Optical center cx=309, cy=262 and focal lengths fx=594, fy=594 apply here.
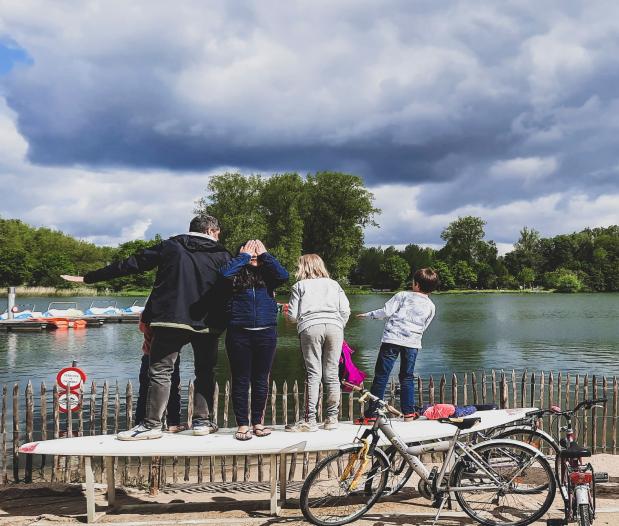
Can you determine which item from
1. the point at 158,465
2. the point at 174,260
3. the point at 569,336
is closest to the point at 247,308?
the point at 174,260

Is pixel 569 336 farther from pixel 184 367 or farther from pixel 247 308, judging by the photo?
pixel 247 308

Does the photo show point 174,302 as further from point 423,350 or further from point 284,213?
point 284,213

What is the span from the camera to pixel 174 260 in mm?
5730

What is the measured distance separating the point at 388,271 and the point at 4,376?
109m

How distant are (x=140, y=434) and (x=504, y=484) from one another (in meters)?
3.39

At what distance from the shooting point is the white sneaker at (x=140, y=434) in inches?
223

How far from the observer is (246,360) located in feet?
18.8

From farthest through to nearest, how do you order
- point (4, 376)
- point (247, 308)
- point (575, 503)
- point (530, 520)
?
point (4, 376), point (247, 308), point (530, 520), point (575, 503)

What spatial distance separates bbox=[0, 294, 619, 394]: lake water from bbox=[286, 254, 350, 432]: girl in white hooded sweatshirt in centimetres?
1370

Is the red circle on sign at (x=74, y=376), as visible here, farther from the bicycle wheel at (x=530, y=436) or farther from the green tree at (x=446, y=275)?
the green tree at (x=446, y=275)

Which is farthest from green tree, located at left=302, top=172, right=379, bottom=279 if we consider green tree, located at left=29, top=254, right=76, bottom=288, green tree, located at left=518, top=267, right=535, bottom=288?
green tree, located at left=518, top=267, right=535, bottom=288

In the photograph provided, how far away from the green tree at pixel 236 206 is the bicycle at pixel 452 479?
189ft

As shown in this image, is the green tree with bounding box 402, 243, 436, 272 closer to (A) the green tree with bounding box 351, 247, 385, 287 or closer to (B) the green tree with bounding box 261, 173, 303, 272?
(A) the green tree with bounding box 351, 247, 385, 287

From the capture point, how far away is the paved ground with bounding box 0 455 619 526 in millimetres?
5434
